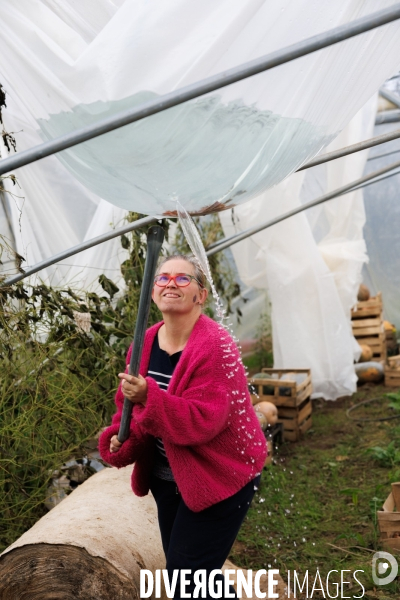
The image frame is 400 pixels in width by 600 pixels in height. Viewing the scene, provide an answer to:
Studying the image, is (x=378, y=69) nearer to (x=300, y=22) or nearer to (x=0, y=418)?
(x=300, y=22)

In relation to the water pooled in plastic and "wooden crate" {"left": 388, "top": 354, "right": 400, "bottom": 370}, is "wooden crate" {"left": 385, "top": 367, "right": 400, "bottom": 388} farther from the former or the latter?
the water pooled in plastic

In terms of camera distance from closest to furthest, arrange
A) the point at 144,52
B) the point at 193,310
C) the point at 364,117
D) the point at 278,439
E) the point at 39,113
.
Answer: the point at 144,52
the point at 39,113
the point at 193,310
the point at 278,439
the point at 364,117

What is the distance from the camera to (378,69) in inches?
68.4

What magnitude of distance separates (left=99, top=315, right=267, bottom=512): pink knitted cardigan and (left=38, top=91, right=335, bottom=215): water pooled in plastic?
395 mm

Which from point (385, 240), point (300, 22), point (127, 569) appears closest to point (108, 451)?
point (127, 569)

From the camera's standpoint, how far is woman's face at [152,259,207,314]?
1.90 metres

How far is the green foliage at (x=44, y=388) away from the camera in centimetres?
270

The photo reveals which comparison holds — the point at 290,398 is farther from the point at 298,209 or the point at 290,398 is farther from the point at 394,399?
the point at 298,209

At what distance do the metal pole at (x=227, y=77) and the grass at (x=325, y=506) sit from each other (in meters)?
1.41

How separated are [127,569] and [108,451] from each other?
1.27 ft

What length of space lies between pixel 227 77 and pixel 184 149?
177 mm

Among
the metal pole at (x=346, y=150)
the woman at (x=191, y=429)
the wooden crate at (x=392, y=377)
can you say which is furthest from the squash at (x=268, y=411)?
the woman at (x=191, y=429)

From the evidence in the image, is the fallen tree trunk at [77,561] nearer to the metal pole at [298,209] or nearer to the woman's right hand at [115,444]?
the woman's right hand at [115,444]

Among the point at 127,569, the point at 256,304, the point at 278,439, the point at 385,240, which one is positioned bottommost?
the point at 127,569
